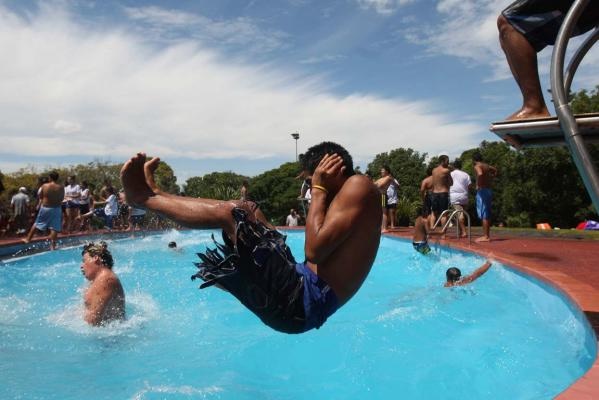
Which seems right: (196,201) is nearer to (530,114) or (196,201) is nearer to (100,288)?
(530,114)

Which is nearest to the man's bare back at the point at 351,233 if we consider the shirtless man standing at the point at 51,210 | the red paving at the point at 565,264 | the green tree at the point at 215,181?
the red paving at the point at 565,264

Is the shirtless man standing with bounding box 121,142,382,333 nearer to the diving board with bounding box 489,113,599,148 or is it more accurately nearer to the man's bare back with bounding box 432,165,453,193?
the diving board with bounding box 489,113,599,148

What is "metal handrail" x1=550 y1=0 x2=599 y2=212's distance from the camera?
1.95 metres

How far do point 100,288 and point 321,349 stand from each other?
7.67 ft

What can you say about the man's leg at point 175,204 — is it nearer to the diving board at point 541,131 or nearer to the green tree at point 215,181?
the diving board at point 541,131

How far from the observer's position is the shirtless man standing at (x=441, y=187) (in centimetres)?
1082

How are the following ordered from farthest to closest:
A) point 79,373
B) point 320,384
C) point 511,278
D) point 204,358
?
1. point 511,278
2. point 204,358
3. point 79,373
4. point 320,384

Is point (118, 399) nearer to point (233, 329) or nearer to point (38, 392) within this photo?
point (38, 392)

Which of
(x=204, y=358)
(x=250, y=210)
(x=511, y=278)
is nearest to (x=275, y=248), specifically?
(x=250, y=210)

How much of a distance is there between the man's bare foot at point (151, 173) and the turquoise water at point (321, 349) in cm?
183

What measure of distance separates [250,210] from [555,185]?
30754mm

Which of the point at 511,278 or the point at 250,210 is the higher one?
the point at 250,210

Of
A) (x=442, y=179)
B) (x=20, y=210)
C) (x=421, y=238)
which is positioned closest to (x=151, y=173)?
(x=421, y=238)

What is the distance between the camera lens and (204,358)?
5.05 m
